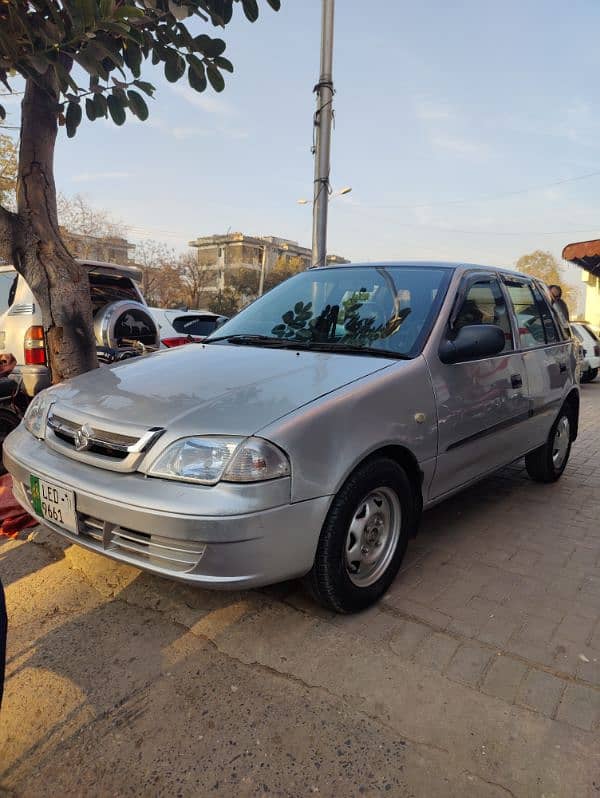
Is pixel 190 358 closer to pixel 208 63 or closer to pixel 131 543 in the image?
pixel 131 543

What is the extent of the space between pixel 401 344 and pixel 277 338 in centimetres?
75

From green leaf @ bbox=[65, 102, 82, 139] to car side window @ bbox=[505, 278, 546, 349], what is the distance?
3.02 metres

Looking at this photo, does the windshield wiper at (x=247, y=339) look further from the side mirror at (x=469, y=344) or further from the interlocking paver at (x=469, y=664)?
the interlocking paver at (x=469, y=664)

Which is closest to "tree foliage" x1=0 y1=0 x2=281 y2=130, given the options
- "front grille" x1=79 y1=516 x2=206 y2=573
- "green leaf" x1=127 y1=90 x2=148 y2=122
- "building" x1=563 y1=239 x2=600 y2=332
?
"green leaf" x1=127 y1=90 x2=148 y2=122

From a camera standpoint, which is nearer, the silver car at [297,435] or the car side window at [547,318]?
the silver car at [297,435]

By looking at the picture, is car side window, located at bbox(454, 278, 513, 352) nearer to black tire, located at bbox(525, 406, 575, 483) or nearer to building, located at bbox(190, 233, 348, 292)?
black tire, located at bbox(525, 406, 575, 483)

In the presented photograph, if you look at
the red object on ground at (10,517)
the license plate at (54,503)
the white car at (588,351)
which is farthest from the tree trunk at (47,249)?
the white car at (588,351)

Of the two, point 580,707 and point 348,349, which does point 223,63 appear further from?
point 580,707

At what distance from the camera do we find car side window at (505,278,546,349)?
12.7 ft

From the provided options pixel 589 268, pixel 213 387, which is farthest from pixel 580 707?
pixel 589 268

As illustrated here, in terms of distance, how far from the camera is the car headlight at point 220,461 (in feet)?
6.59

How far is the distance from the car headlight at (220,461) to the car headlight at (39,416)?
2.91ft

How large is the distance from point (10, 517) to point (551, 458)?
13.4 ft

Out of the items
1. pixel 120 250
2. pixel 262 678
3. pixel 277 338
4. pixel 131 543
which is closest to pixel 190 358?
pixel 277 338
